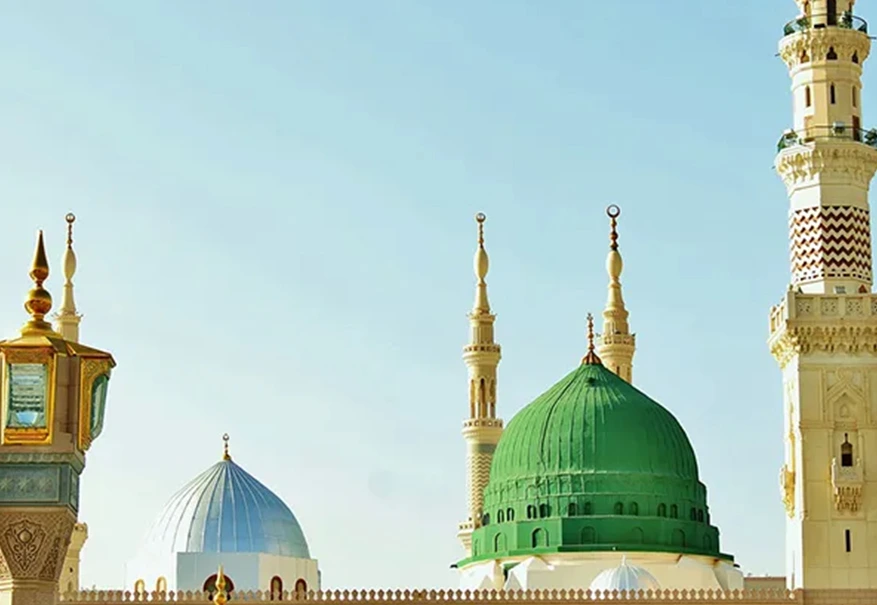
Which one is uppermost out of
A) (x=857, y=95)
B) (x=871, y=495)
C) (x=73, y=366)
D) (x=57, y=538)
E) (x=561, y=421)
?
(x=857, y=95)

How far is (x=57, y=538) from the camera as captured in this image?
→ 7.16 metres

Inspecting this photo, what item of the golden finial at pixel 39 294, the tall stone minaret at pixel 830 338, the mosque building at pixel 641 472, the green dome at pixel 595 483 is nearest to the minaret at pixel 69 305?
the mosque building at pixel 641 472

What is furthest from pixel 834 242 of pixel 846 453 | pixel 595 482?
pixel 595 482

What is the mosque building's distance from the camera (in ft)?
99.6

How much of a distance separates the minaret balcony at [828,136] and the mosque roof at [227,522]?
1147 centimetres

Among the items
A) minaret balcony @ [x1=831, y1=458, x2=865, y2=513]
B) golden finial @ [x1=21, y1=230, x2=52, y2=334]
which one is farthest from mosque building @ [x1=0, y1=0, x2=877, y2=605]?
golden finial @ [x1=21, y1=230, x2=52, y2=334]

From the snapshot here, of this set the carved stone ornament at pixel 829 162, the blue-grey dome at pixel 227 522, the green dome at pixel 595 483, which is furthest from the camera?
the green dome at pixel 595 483

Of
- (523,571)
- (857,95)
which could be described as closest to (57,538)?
(857,95)

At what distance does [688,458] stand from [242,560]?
9280 millimetres

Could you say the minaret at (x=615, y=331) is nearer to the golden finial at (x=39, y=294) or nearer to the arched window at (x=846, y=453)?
the arched window at (x=846, y=453)

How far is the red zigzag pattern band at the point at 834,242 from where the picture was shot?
30438 millimetres

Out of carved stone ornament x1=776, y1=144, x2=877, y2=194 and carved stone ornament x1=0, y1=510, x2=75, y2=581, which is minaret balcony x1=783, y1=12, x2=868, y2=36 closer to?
carved stone ornament x1=776, y1=144, x2=877, y2=194

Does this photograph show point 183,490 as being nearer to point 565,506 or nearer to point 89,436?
point 565,506

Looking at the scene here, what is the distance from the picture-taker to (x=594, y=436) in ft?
122
